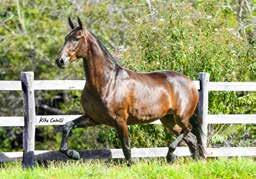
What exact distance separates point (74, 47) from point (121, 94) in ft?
3.38

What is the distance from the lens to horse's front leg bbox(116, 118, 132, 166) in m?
11.4

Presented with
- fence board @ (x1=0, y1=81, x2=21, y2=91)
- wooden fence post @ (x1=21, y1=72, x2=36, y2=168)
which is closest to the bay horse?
wooden fence post @ (x1=21, y1=72, x2=36, y2=168)

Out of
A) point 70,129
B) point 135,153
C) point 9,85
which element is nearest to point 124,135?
point 70,129

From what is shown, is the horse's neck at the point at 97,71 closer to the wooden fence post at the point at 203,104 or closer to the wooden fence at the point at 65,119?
the wooden fence at the point at 65,119

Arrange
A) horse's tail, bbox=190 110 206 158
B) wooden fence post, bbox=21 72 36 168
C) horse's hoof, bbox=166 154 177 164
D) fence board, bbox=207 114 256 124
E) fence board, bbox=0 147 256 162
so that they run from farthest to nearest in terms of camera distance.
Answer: fence board, bbox=207 114 256 124, horse's tail, bbox=190 110 206 158, horse's hoof, bbox=166 154 177 164, fence board, bbox=0 147 256 162, wooden fence post, bbox=21 72 36 168

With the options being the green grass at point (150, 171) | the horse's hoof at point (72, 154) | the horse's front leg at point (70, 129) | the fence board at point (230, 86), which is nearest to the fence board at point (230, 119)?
the fence board at point (230, 86)

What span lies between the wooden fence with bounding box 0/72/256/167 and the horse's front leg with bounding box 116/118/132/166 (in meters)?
0.82

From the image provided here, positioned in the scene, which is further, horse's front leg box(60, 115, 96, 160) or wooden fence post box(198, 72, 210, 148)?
wooden fence post box(198, 72, 210, 148)

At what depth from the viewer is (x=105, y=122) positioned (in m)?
11.4

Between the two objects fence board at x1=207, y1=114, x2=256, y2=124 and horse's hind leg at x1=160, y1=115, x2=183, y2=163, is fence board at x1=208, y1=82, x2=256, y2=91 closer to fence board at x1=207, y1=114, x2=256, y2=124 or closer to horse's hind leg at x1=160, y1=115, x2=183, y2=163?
fence board at x1=207, y1=114, x2=256, y2=124

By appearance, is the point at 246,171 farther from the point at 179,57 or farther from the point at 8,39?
the point at 8,39

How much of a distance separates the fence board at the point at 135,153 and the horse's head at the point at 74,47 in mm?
1718

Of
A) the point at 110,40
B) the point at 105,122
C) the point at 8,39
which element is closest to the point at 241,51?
the point at 105,122

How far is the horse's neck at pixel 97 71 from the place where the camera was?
11430mm
